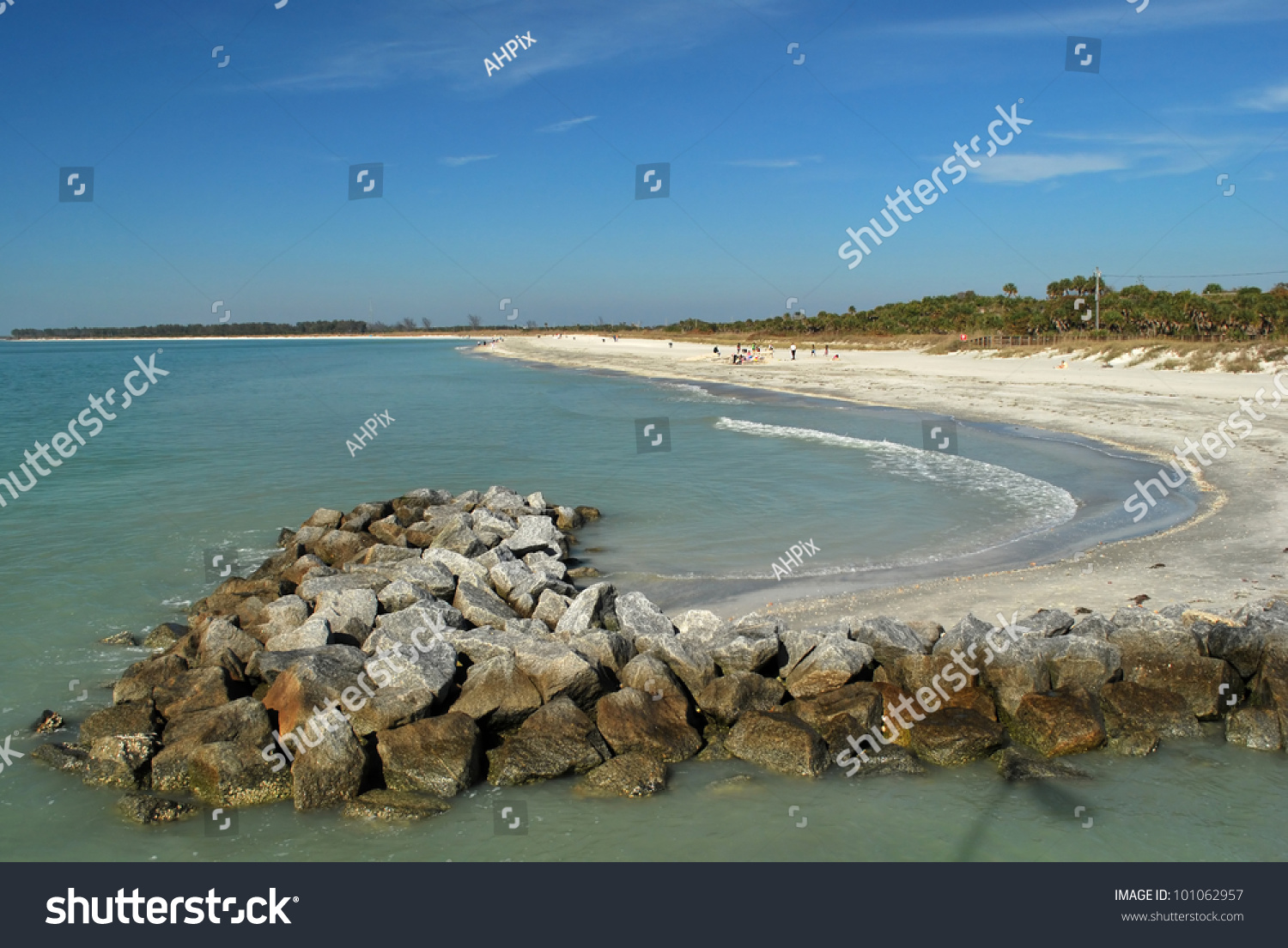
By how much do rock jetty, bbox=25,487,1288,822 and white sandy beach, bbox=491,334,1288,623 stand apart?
1.33m

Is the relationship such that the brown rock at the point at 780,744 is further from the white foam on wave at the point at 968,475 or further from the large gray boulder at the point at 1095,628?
the white foam on wave at the point at 968,475

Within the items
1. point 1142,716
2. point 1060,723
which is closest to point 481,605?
point 1060,723

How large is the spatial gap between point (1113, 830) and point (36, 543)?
54.4 feet

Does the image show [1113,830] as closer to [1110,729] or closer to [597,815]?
[1110,729]

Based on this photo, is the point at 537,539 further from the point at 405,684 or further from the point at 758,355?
the point at 758,355

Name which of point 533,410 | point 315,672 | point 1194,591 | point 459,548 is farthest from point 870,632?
point 533,410

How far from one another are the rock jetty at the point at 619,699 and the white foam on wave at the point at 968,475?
6.33 m

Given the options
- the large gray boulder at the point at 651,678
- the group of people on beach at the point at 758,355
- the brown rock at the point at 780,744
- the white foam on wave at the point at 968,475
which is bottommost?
Answer: the brown rock at the point at 780,744

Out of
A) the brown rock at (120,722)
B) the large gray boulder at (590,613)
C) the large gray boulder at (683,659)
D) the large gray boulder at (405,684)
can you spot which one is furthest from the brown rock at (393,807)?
the large gray boulder at (590,613)

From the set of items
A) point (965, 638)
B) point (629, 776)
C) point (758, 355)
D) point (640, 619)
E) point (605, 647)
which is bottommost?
point (629, 776)

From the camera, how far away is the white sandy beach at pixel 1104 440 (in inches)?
403

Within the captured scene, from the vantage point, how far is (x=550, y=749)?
24.0 ft

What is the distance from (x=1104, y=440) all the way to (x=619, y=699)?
19.1 meters

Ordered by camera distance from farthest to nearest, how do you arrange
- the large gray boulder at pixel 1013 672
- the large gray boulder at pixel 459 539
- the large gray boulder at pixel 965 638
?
the large gray boulder at pixel 459 539 < the large gray boulder at pixel 965 638 < the large gray boulder at pixel 1013 672
